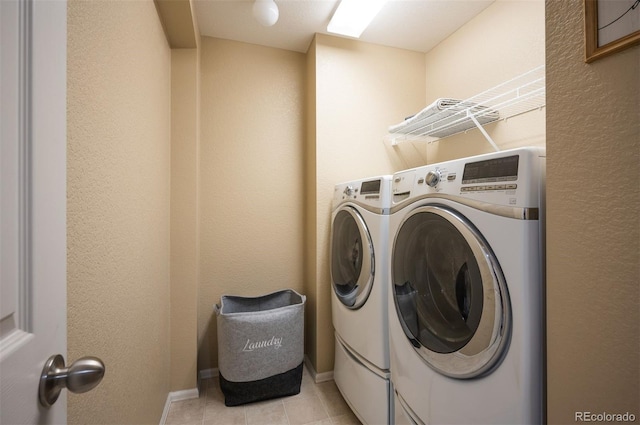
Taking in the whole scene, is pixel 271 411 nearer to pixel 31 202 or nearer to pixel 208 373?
pixel 208 373

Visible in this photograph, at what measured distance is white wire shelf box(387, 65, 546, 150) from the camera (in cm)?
143

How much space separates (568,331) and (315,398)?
1551 millimetres

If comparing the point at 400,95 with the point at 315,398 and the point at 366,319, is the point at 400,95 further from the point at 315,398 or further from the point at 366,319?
the point at 315,398

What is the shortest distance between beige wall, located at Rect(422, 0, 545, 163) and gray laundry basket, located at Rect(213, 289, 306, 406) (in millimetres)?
1585

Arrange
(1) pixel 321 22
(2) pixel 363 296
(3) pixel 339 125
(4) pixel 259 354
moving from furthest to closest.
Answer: (3) pixel 339 125 → (1) pixel 321 22 → (4) pixel 259 354 → (2) pixel 363 296

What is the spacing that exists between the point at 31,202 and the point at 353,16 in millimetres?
1900

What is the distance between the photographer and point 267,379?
66.0 inches

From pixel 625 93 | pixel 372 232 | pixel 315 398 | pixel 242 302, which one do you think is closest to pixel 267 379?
pixel 315 398

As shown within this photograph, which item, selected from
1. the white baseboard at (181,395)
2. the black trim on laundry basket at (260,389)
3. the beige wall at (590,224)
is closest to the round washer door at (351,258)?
the black trim on laundry basket at (260,389)

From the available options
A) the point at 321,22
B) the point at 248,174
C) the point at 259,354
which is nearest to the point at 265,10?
the point at 321,22

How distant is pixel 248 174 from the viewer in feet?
6.85

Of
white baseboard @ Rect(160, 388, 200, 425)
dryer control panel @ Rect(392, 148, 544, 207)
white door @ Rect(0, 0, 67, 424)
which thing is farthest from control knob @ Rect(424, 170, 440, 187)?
white baseboard @ Rect(160, 388, 200, 425)

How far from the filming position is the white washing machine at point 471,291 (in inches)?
28.1

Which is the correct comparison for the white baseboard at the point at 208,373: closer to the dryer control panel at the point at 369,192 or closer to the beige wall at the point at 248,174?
the beige wall at the point at 248,174
